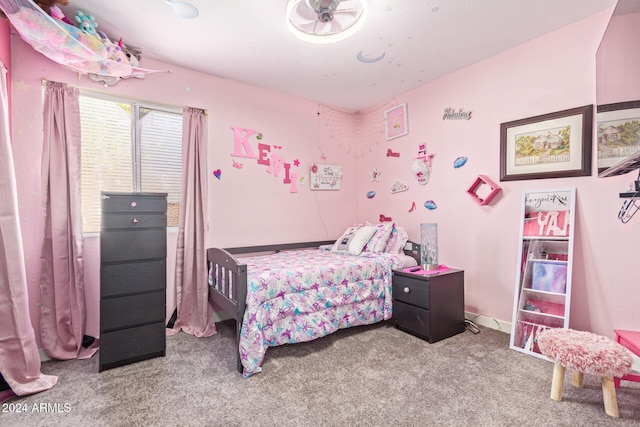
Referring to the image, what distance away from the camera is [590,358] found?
142cm

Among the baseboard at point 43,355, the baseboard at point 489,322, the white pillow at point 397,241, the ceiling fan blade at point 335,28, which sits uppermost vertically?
the ceiling fan blade at point 335,28

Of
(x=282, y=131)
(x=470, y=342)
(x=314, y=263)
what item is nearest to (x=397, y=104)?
(x=282, y=131)

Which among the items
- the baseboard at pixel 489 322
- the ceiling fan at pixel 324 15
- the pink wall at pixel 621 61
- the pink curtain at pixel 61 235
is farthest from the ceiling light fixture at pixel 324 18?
the baseboard at pixel 489 322

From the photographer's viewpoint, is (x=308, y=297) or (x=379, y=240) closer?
(x=308, y=297)

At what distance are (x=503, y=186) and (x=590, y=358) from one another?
1480 millimetres

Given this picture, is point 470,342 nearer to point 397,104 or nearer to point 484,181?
point 484,181

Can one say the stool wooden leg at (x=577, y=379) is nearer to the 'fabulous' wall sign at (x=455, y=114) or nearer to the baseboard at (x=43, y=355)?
the 'fabulous' wall sign at (x=455, y=114)

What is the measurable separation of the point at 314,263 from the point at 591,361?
1.80 meters

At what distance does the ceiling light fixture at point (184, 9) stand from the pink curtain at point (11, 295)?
108 cm

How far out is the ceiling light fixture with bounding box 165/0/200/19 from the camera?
189 cm

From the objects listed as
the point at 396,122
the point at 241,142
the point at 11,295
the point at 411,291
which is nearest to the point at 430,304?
the point at 411,291

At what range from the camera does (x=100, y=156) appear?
244cm

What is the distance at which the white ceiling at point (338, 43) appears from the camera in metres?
1.94

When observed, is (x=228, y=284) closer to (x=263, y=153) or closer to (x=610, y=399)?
(x=263, y=153)
